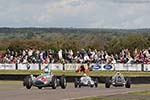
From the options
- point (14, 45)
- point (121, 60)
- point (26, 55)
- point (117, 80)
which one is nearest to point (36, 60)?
point (26, 55)

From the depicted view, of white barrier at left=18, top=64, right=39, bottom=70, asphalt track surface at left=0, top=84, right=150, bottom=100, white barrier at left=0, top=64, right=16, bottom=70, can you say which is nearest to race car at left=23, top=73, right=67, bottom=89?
asphalt track surface at left=0, top=84, right=150, bottom=100

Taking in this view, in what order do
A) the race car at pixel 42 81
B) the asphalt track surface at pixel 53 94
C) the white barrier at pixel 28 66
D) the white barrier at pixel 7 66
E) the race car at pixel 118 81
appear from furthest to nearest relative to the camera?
the white barrier at pixel 7 66
the white barrier at pixel 28 66
the race car at pixel 118 81
the race car at pixel 42 81
the asphalt track surface at pixel 53 94

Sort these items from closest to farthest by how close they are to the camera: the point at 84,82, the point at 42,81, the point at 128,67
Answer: the point at 42,81
the point at 84,82
the point at 128,67

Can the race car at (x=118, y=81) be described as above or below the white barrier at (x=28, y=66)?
below

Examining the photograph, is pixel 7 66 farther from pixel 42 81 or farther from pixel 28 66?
pixel 42 81

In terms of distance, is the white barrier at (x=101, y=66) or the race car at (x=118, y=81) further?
the white barrier at (x=101, y=66)

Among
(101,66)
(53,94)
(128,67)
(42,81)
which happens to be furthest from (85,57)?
(53,94)

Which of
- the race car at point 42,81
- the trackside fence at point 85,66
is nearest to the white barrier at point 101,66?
the trackside fence at point 85,66

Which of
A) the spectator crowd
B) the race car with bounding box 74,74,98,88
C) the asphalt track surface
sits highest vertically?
the spectator crowd

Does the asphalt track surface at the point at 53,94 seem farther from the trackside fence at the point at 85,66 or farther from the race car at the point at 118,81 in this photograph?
the trackside fence at the point at 85,66

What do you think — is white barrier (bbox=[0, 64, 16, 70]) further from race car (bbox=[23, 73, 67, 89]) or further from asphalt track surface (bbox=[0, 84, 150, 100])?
asphalt track surface (bbox=[0, 84, 150, 100])

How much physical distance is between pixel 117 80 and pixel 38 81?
15.5ft

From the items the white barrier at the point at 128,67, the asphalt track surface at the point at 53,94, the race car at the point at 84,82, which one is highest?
the white barrier at the point at 128,67

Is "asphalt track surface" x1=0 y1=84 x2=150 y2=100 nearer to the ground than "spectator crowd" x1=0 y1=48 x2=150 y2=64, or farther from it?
nearer to the ground
